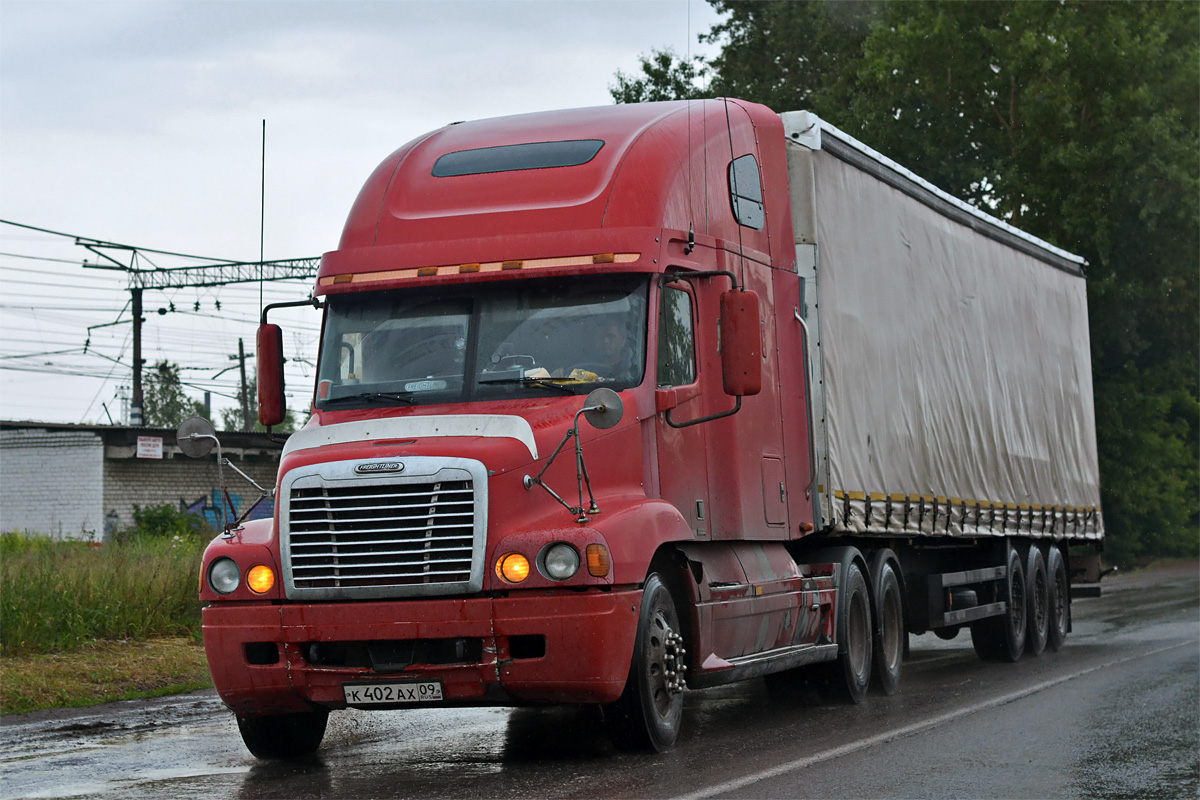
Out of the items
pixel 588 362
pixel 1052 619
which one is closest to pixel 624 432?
pixel 588 362

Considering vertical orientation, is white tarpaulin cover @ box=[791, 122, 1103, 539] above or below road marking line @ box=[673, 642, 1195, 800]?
above

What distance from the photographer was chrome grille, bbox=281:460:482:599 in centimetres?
809

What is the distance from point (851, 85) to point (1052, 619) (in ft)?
74.4

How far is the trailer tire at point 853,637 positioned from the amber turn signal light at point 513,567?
4.50m

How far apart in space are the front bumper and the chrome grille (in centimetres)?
10

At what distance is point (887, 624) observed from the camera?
43.4 feet

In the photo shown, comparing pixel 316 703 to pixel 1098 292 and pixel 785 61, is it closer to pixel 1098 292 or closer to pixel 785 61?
pixel 1098 292

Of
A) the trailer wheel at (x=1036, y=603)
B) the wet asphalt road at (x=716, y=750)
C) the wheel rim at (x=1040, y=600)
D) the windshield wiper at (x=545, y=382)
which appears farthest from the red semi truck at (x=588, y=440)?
the wheel rim at (x=1040, y=600)

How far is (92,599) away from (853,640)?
7.64 metres

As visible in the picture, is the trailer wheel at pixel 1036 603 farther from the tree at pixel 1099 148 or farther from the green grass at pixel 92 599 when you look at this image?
the tree at pixel 1099 148

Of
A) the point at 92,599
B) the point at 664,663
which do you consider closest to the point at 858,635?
the point at 664,663

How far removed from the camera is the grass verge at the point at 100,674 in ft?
41.3

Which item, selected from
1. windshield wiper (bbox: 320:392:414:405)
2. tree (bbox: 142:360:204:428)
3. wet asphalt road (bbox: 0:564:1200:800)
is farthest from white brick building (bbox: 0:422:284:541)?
tree (bbox: 142:360:204:428)

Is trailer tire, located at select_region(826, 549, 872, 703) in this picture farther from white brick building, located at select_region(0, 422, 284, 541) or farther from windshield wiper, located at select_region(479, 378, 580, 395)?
white brick building, located at select_region(0, 422, 284, 541)
